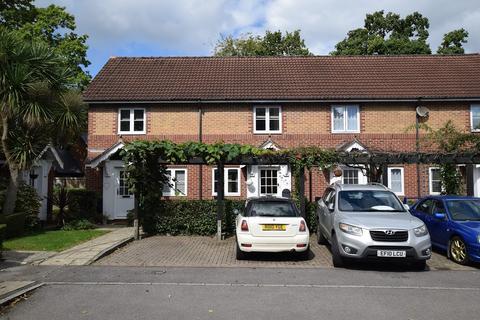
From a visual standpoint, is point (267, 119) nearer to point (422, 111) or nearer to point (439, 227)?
point (422, 111)

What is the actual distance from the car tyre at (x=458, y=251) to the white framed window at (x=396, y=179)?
1002 centimetres

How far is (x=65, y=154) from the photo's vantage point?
22.9 metres

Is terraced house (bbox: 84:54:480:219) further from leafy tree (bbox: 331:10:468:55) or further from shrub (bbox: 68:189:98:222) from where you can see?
leafy tree (bbox: 331:10:468:55)

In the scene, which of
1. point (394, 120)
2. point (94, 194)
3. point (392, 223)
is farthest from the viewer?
point (394, 120)

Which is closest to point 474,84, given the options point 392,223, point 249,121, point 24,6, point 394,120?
point 394,120

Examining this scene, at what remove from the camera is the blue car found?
982 centimetres

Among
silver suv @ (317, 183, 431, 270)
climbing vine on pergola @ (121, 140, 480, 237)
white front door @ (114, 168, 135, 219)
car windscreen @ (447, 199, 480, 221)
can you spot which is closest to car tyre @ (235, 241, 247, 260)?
silver suv @ (317, 183, 431, 270)

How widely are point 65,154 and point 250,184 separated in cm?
987

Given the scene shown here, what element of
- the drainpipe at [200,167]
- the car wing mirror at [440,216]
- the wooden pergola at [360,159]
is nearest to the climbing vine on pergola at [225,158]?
the wooden pergola at [360,159]

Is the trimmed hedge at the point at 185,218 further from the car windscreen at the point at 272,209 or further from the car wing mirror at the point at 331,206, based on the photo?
the car windscreen at the point at 272,209

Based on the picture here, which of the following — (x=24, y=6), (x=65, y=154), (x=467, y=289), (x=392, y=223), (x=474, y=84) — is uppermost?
(x=24, y=6)

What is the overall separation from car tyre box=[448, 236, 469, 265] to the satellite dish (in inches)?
437

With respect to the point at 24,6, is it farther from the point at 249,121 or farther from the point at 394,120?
the point at 394,120

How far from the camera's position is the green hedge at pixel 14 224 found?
13.6 metres
